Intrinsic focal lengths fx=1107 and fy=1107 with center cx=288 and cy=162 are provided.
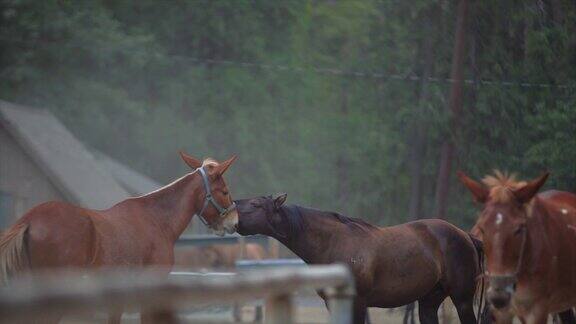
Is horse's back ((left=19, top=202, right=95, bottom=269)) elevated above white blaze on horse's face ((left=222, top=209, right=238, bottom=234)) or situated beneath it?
elevated above

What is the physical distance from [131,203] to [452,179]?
15.6 meters

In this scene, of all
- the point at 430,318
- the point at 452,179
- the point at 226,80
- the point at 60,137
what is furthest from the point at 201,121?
the point at 430,318

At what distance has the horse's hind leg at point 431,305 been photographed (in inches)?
471

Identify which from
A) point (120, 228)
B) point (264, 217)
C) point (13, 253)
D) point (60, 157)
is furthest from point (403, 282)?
point (60, 157)

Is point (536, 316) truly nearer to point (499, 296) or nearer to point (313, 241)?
point (499, 296)

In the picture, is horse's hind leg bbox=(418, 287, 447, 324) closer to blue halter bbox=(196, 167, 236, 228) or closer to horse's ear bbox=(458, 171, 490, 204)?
blue halter bbox=(196, 167, 236, 228)

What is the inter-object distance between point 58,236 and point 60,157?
76.8 feet

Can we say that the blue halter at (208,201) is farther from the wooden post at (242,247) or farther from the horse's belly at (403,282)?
the wooden post at (242,247)

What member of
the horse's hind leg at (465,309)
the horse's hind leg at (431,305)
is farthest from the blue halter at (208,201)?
the horse's hind leg at (465,309)

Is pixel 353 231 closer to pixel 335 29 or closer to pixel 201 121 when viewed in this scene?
pixel 201 121

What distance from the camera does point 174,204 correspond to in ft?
39.1

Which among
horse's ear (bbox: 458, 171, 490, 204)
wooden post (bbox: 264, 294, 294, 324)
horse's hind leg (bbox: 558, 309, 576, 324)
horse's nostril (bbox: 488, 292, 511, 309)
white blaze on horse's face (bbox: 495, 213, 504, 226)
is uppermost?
wooden post (bbox: 264, 294, 294, 324)

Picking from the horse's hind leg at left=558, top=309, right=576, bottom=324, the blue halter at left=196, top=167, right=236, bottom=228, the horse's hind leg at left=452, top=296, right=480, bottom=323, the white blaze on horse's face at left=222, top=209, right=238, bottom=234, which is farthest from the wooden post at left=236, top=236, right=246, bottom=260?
the horse's hind leg at left=558, top=309, right=576, bottom=324

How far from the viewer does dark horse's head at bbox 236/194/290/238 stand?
11.2 metres
